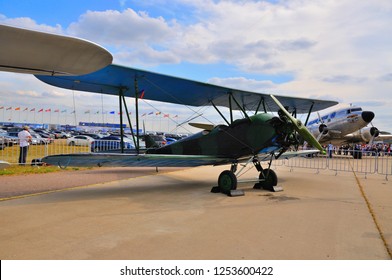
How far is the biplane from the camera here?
257 inches

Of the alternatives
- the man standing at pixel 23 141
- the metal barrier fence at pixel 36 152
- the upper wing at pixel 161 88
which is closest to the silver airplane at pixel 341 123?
the upper wing at pixel 161 88

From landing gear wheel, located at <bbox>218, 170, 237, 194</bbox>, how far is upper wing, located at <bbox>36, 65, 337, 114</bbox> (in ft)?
6.67

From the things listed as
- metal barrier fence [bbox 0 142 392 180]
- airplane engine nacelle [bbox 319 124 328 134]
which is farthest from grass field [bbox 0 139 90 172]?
airplane engine nacelle [bbox 319 124 328 134]

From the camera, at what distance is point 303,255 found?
127 inches

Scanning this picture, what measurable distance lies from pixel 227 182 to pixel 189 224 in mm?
2636

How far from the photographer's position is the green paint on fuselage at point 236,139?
22.8ft

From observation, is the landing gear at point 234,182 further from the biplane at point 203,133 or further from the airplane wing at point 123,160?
the airplane wing at point 123,160

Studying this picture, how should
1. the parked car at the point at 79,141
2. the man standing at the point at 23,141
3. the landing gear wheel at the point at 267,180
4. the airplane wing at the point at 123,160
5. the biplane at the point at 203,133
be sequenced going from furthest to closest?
the parked car at the point at 79,141 → the man standing at the point at 23,141 → the landing gear wheel at the point at 267,180 → the biplane at the point at 203,133 → the airplane wing at the point at 123,160

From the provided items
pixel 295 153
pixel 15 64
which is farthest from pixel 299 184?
pixel 15 64

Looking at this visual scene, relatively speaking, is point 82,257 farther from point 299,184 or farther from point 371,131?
point 371,131

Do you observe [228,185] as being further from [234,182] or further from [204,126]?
[204,126]

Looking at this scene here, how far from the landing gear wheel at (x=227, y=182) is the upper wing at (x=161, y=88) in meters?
2.03

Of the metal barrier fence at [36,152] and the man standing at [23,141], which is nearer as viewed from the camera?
the man standing at [23,141]

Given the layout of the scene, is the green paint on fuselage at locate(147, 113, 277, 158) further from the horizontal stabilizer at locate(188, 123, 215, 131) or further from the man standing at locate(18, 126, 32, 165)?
the man standing at locate(18, 126, 32, 165)
